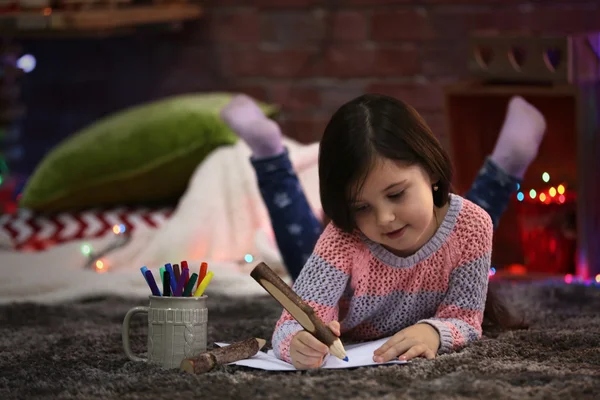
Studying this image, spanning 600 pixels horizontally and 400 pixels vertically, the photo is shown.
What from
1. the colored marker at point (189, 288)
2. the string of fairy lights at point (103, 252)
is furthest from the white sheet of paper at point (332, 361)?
the string of fairy lights at point (103, 252)

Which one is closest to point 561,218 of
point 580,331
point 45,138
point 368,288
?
point 580,331

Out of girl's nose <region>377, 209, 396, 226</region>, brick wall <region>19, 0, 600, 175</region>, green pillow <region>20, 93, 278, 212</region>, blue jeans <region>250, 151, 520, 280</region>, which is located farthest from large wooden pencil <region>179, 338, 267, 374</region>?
brick wall <region>19, 0, 600, 175</region>

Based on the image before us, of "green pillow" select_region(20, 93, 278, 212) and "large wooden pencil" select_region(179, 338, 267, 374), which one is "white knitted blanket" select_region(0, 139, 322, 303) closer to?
"green pillow" select_region(20, 93, 278, 212)

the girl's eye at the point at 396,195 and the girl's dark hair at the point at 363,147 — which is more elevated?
the girl's dark hair at the point at 363,147

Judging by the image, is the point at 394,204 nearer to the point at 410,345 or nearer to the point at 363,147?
the point at 363,147

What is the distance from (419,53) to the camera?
8.89 feet

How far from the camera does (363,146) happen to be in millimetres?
1261

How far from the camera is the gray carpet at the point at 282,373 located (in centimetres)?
113

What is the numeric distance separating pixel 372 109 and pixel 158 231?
1087 millimetres

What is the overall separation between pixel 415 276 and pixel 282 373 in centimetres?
25

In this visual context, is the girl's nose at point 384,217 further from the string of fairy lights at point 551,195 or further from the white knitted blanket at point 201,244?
the string of fairy lights at point 551,195

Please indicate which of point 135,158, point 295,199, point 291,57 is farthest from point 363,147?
point 291,57

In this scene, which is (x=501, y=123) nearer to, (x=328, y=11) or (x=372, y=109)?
(x=328, y=11)

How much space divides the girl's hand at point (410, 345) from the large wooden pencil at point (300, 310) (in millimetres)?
75
